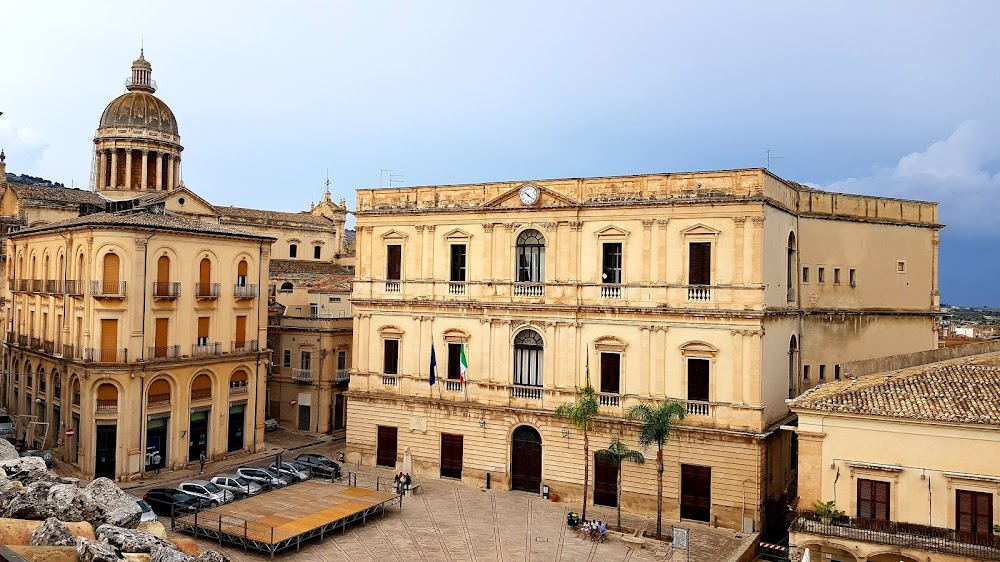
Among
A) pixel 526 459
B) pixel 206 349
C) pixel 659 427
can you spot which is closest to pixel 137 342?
pixel 206 349

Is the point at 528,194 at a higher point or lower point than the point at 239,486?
higher

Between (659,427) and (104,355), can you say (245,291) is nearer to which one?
Result: (104,355)

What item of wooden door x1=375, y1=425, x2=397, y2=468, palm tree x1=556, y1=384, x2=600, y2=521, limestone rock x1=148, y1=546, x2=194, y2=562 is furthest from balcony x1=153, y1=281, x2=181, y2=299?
limestone rock x1=148, y1=546, x2=194, y2=562

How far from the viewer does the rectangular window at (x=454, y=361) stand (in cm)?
3734

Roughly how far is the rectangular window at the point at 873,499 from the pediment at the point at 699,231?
11155 mm

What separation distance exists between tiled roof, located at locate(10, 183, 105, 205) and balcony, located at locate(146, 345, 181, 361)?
2028 centimetres

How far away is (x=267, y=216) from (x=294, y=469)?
32783 mm

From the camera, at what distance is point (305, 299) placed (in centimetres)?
5322

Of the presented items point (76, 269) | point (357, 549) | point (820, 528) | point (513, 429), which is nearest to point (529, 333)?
point (513, 429)

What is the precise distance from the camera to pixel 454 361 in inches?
1476

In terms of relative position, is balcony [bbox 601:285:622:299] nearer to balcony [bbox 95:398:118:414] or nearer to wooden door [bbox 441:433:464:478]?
wooden door [bbox 441:433:464:478]

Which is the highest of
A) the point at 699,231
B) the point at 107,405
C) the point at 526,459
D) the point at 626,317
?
the point at 699,231

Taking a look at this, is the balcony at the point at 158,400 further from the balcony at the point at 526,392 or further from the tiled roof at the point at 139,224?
the balcony at the point at 526,392

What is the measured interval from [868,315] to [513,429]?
18.0m
